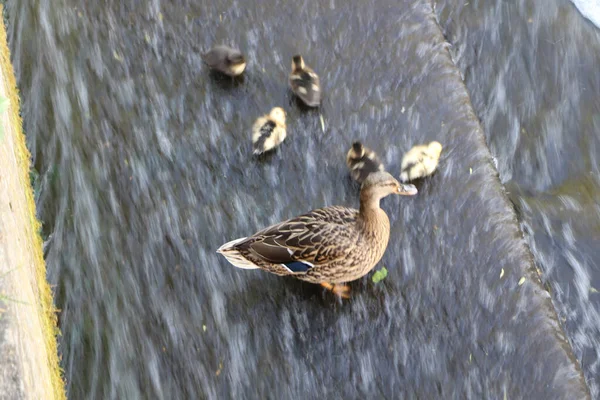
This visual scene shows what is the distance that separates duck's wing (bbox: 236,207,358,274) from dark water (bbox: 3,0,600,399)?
0.29 meters

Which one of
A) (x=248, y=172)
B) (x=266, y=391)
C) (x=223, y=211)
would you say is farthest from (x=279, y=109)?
(x=266, y=391)

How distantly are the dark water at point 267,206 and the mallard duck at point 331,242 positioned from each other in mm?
226

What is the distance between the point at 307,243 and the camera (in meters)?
3.02

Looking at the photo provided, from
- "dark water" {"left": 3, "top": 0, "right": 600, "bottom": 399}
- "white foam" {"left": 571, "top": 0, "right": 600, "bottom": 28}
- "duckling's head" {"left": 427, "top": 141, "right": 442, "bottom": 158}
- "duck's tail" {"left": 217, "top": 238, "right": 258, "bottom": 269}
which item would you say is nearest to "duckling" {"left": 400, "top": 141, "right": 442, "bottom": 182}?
"duckling's head" {"left": 427, "top": 141, "right": 442, "bottom": 158}

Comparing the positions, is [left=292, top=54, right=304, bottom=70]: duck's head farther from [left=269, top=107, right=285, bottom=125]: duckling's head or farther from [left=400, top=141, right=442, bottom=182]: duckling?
[left=400, top=141, right=442, bottom=182]: duckling

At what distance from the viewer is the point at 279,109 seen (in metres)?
3.72

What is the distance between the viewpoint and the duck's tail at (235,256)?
123 inches

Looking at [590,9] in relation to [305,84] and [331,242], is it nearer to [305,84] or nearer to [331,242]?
[305,84]

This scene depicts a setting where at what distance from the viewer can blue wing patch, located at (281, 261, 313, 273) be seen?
303 cm

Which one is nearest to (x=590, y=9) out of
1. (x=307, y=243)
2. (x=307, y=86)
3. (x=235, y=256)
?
(x=307, y=86)

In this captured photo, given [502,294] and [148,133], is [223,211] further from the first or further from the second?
[502,294]

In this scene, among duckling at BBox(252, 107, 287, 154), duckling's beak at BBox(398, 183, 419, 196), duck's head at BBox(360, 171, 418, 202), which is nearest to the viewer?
duck's head at BBox(360, 171, 418, 202)

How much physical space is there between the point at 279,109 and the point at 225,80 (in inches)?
19.5

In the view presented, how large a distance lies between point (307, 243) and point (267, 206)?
571 mm
